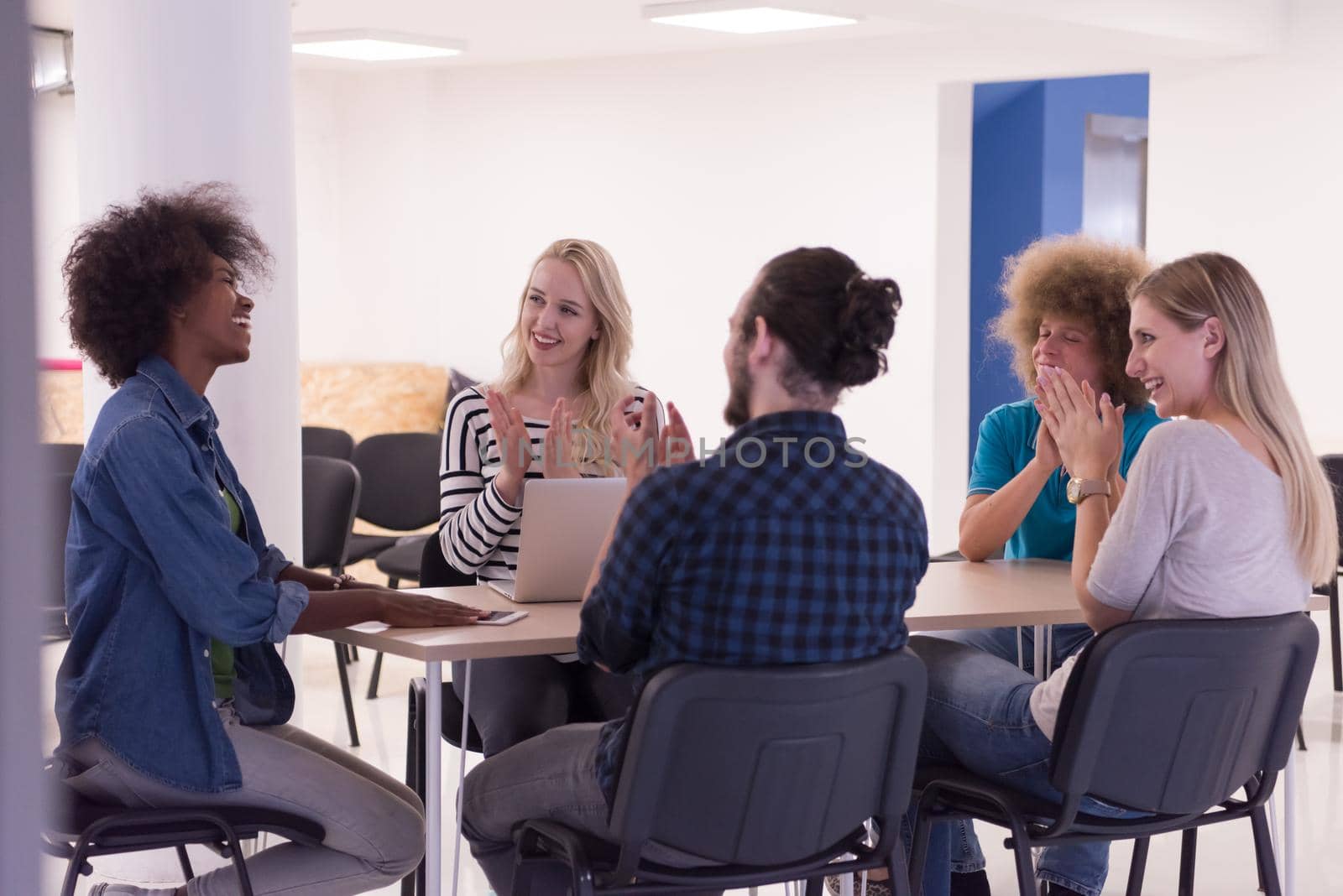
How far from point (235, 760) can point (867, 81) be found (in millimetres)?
5514

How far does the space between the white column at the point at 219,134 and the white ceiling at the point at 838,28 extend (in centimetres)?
269

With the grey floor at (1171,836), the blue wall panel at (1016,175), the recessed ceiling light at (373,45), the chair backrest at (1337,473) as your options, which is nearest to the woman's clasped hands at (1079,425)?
the grey floor at (1171,836)

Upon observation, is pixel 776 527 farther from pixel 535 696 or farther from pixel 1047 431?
pixel 1047 431

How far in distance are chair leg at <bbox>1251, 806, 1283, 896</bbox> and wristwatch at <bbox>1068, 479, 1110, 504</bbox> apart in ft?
1.83

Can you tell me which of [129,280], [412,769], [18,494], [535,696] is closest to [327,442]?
[412,769]

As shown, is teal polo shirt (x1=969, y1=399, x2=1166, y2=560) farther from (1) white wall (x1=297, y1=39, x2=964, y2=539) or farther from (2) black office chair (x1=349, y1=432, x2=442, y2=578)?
(1) white wall (x1=297, y1=39, x2=964, y2=539)

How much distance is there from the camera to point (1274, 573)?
2018 millimetres

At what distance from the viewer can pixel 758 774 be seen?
5.64 feet

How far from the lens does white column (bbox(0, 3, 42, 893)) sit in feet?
1.58

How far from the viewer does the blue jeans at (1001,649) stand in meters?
2.73

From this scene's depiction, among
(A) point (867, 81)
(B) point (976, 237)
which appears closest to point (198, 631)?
(A) point (867, 81)

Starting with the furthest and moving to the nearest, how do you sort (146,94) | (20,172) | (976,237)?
(976,237), (146,94), (20,172)

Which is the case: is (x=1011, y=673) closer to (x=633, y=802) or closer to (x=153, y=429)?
(x=633, y=802)

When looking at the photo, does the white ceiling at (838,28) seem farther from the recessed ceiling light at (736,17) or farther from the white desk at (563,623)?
the white desk at (563,623)
